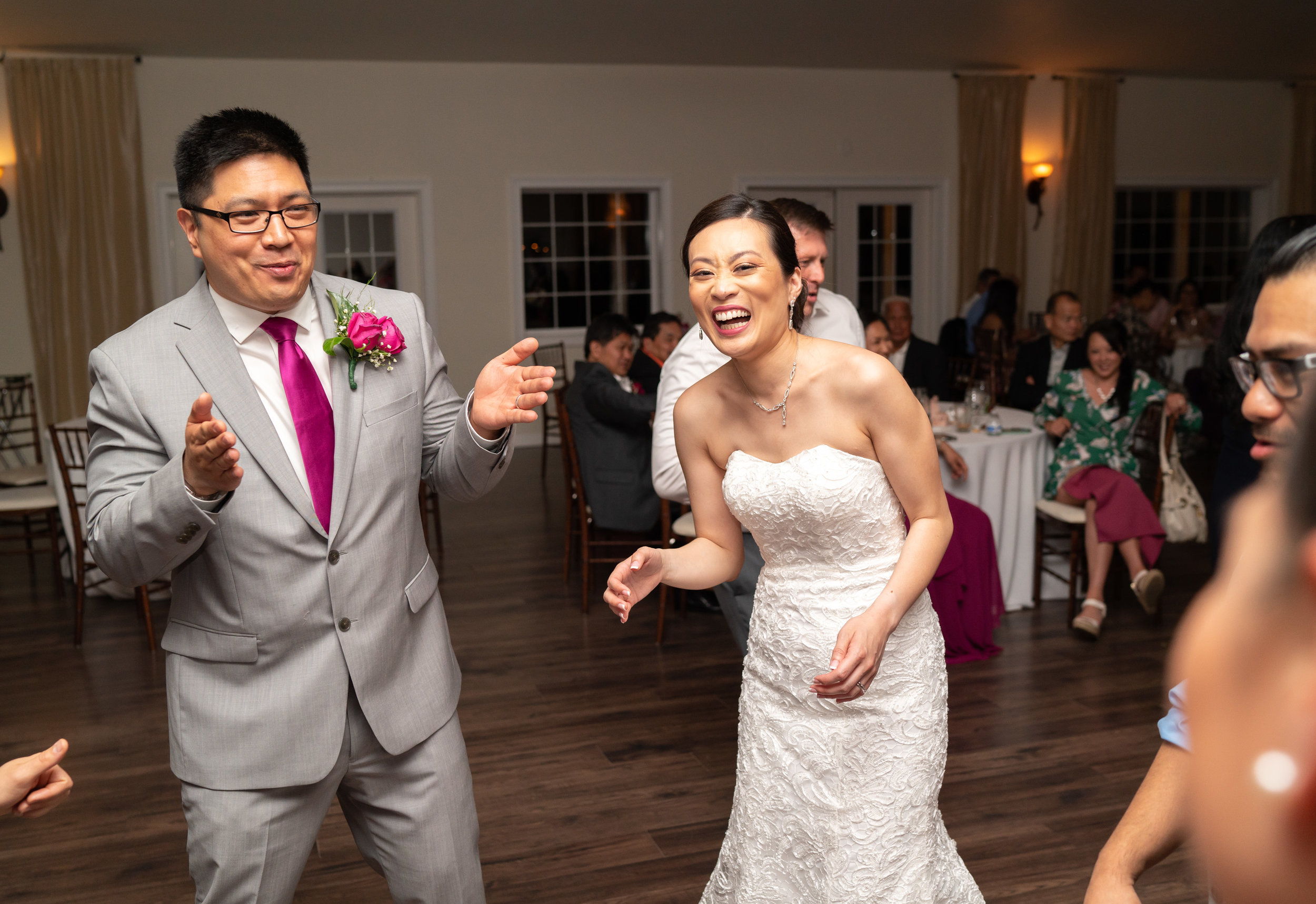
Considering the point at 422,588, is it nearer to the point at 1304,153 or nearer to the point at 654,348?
the point at 654,348

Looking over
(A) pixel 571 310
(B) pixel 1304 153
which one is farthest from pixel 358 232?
(B) pixel 1304 153

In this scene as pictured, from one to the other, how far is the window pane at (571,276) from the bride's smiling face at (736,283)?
8.59 meters

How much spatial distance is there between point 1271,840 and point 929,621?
1694 millimetres

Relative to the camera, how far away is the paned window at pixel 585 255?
1023 centimetres

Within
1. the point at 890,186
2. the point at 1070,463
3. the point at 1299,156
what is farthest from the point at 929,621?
the point at 1299,156

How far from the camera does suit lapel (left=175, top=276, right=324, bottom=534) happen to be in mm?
1687

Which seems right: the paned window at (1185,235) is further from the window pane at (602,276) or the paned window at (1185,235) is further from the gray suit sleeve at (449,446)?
the gray suit sleeve at (449,446)

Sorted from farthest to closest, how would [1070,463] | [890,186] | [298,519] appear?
[890,186], [1070,463], [298,519]

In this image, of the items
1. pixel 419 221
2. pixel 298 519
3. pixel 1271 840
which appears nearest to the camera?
pixel 1271 840

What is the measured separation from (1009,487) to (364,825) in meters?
3.77

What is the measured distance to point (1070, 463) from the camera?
5.03 m

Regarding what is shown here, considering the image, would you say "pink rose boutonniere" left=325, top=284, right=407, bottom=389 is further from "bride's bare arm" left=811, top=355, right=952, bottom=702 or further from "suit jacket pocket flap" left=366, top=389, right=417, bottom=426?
"bride's bare arm" left=811, top=355, right=952, bottom=702

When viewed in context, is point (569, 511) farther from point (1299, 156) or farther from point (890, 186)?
point (1299, 156)

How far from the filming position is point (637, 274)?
1055 centimetres
